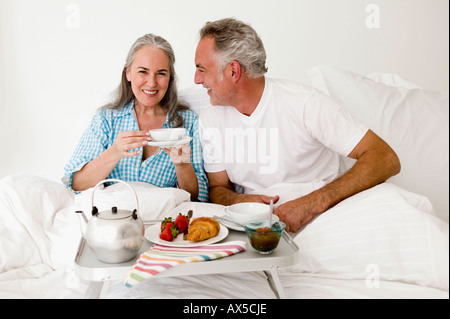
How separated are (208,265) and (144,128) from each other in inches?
36.8

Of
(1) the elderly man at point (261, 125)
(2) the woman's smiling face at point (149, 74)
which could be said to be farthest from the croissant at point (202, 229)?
(2) the woman's smiling face at point (149, 74)

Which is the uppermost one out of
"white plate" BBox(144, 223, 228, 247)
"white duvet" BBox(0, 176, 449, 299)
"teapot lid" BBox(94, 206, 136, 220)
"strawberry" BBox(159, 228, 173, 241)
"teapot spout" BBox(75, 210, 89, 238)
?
"teapot lid" BBox(94, 206, 136, 220)

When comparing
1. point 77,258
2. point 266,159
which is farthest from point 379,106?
point 77,258

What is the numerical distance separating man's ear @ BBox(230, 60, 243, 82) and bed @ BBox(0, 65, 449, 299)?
17.2 inches

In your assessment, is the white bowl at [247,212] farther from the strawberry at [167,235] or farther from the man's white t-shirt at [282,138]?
the man's white t-shirt at [282,138]

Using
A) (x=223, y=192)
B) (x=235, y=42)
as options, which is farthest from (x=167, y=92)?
(x=223, y=192)

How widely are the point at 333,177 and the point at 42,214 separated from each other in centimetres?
103

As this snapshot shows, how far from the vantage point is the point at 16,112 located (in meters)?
1.65

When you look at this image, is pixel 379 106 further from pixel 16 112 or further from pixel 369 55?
pixel 16 112

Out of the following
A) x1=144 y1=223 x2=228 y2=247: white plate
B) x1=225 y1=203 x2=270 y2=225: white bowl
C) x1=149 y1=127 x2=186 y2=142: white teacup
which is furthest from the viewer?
x1=149 y1=127 x2=186 y2=142: white teacup

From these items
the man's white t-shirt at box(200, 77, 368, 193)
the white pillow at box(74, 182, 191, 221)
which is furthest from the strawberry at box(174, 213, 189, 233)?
the man's white t-shirt at box(200, 77, 368, 193)

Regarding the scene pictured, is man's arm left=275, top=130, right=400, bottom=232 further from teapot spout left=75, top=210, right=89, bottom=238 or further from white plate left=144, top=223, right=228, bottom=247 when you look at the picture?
teapot spout left=75, top=210, right=89, bottom=238

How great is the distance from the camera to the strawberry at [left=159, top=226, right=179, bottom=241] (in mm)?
1152
